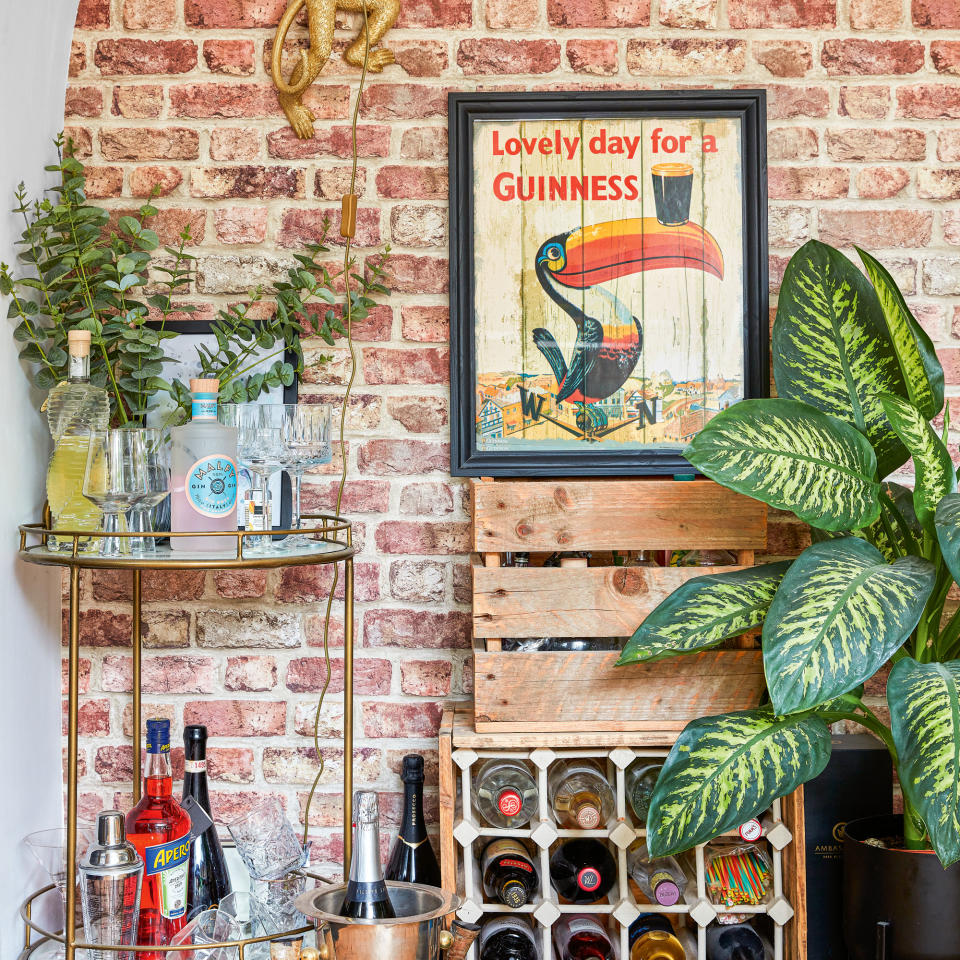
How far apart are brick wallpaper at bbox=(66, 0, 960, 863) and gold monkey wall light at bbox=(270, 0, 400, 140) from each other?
0.03 meters

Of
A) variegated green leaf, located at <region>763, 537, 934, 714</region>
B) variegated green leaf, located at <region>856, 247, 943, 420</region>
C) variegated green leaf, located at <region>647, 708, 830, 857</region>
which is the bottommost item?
variegated green leaf, located at <region>647, 708, 830, 857</region>

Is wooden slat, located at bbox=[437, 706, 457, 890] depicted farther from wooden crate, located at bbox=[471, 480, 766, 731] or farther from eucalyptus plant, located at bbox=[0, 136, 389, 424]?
eucalyptus plant, located at bbox=[0, 136, 389, 424]

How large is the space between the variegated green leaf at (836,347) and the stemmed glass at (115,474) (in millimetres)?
929

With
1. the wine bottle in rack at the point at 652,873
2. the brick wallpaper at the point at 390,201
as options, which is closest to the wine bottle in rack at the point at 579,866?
the wine bottle in rack at the point at 652,873

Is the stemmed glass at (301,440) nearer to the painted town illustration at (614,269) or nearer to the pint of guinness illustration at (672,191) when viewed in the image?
the painted town illustration at (614,269)

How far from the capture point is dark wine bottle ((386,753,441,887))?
1.55 metres

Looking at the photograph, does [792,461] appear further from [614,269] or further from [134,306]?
[134,306]

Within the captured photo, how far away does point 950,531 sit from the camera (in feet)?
3.76

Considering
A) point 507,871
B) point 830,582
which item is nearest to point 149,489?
point 507,871

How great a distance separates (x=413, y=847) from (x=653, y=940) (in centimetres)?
41

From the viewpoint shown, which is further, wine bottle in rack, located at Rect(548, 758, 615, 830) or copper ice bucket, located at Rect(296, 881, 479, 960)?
wine bottle in rack, located at Rect(548, 758, 615, 830)

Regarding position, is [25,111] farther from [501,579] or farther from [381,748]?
[381,748]

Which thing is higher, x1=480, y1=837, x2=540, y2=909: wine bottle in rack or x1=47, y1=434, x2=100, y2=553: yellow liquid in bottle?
x1=47, y1=434, x2=100, y2=553: yellow liquid in bottle

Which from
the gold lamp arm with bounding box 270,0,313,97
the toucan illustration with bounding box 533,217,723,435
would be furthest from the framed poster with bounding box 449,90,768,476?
the gold lamp arm with bounding box 270,0,313,97
